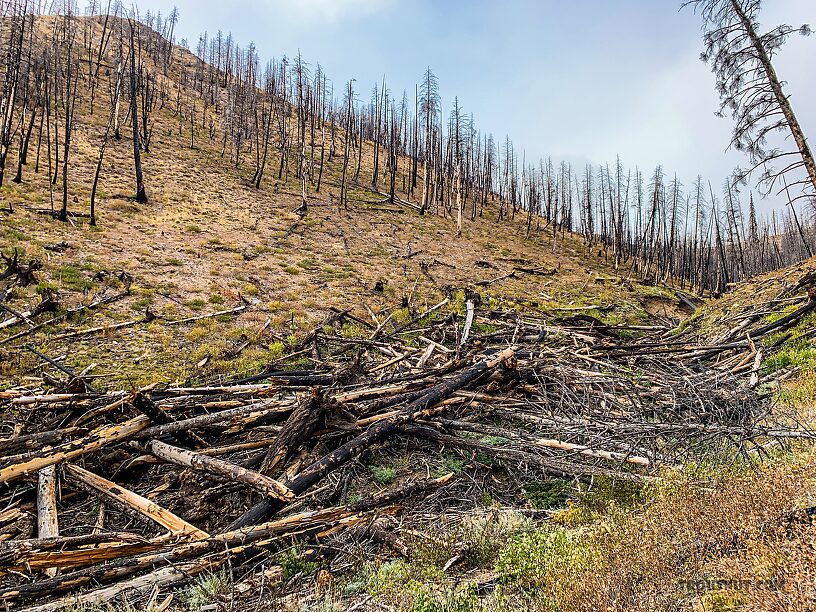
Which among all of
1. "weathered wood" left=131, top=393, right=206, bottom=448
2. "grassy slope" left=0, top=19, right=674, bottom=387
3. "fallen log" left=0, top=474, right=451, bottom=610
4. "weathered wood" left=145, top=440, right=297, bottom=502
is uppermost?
"grassy slope" left=0, top=19, right=674, bottom=387

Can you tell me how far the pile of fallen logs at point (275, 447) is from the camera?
3238mm

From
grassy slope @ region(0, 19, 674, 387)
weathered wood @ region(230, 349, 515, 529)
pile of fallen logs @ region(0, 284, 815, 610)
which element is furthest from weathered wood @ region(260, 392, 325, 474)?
grassy slope @ region(0, 19, 674, 387)

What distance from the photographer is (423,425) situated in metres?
5.46

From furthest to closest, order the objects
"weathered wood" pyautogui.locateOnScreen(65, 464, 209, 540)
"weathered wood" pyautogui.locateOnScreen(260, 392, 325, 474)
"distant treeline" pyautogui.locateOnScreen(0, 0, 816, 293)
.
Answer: "distant treeline" pyautogui.locateOnScreen(0, 0, 816, 293) < "weathered wood" pyautogui.locateOnScreen(260, 392, 325, 474) < "weathered wood" pyautogui.locateOnScreen(65, 464, 209, 540)

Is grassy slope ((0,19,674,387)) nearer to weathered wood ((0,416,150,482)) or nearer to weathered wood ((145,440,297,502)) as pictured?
weathered wood ((0,416,150,482))

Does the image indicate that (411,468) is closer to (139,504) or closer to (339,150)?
(139,504)

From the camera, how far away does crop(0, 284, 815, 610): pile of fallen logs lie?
3238 mm

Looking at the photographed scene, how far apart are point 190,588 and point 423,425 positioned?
311cm

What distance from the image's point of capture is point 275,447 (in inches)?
178

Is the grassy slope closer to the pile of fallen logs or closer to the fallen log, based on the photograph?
the pile of fallen logs

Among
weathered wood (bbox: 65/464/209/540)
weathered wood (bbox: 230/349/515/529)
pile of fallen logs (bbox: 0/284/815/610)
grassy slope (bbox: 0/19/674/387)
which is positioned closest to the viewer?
pile of fallen logs (bbox: 0/284/815/610)

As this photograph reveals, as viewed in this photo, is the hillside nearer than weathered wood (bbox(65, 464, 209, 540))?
Yes

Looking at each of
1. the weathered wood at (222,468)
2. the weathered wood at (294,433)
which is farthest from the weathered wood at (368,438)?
the weathered wood at (294,433)

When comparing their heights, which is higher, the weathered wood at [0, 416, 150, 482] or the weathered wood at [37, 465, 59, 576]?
the weathered wood at [0, 416, 150, 482]
